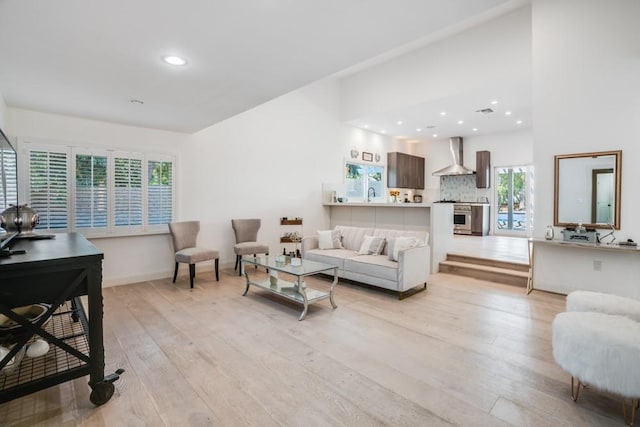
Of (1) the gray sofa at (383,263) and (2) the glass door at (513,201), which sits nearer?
(1) the gray sofa at (383,263)

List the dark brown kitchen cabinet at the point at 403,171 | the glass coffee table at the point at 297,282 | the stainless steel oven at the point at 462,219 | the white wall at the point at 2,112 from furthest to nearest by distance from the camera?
the dark brown kitchen cabinet at the point at 403,171 → the stainless steel oven at the point at 462,219 → the glass coffee table at the point at 297,282 → the white wall at the point at 2,112

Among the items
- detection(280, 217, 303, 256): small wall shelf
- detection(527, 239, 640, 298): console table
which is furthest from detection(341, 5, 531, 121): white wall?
detection(280, 217, 303, 256): small wall shelf

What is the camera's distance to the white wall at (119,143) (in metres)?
3.94

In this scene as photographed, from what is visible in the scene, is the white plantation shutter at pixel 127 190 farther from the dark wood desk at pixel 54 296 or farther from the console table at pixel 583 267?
the console table at pixel 583 267

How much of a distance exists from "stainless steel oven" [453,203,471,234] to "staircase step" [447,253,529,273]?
11.6 feet

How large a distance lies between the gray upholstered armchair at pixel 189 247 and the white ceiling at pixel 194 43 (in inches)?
78.8

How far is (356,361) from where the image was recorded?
246 cm

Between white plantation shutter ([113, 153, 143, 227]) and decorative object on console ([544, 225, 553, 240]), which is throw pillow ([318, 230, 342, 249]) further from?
decorative object on console ([544, 225, 553, 240])

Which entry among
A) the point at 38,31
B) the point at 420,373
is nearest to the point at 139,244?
the point at 38,31

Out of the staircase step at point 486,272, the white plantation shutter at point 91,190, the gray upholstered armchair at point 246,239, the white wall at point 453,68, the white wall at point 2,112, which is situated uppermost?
the white wall at point 453,68

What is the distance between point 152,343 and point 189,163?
10.6 feet

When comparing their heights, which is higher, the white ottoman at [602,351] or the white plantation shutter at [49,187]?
the white plantation shutter at [49,187]

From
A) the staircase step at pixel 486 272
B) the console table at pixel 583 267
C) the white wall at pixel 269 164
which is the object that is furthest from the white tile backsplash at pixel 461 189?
the console table at pixel 583 267

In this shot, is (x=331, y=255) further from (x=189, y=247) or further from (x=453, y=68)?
(x=453, y=68)
